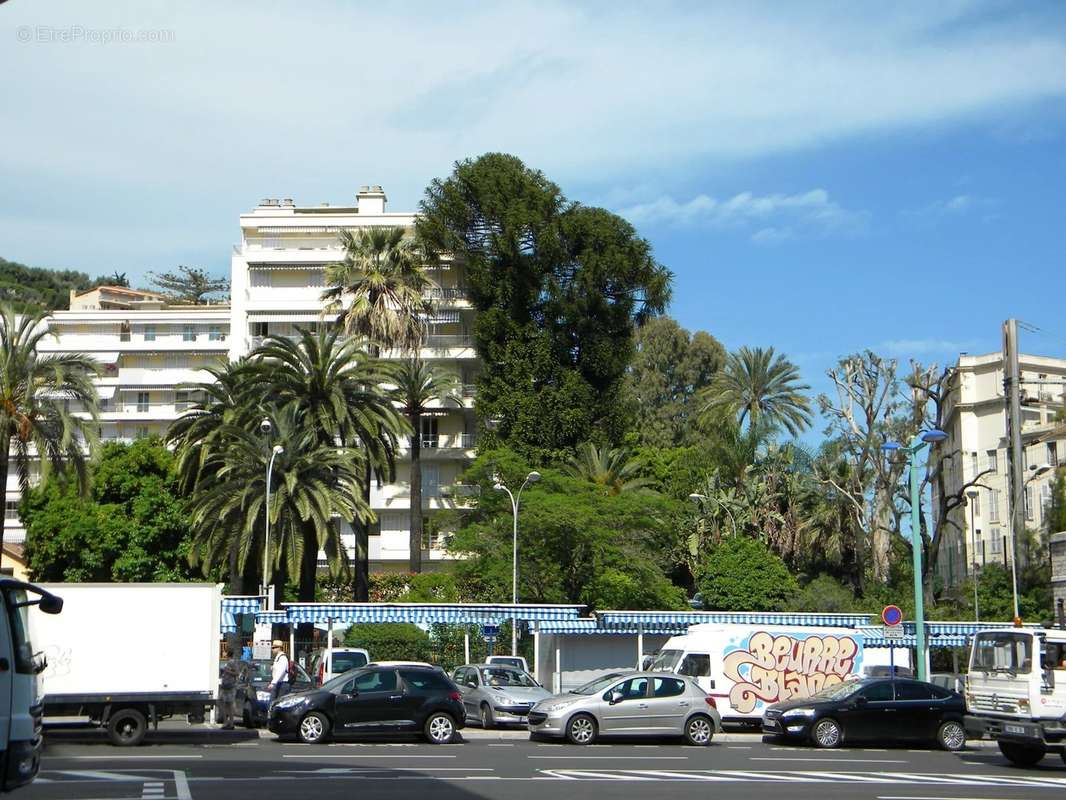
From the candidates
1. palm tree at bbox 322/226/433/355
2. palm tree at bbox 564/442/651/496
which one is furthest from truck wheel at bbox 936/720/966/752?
palm tree at bbox 322/226/433/355

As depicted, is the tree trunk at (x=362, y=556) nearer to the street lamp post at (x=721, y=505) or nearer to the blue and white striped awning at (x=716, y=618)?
the street lamp post at (x=721, y=505)

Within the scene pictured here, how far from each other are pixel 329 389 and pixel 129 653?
30.2 m

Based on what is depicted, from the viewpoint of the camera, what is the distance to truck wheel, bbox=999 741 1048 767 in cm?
2188

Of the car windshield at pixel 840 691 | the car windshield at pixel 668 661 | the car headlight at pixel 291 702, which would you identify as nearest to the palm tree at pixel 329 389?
the car windshield at pixel 668 661

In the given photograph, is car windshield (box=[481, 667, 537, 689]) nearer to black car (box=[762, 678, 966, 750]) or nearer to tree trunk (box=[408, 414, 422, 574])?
black car (box=[762, 678, 966, 750])

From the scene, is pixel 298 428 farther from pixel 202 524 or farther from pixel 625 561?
pixel 625 561

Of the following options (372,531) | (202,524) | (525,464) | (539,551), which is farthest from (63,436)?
(372,531)

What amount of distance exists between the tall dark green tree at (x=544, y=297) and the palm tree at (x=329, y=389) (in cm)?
993

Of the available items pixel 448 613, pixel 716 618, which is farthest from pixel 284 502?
pixel 716 618

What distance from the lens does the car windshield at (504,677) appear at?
30.3 m

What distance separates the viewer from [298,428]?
172ft

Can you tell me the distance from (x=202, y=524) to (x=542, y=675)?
1897 centimetres

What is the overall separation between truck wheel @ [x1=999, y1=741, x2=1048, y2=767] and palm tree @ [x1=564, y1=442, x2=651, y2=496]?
37.6 meters

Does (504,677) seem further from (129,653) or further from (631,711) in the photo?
(129,653)
